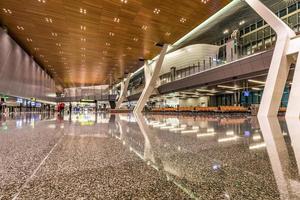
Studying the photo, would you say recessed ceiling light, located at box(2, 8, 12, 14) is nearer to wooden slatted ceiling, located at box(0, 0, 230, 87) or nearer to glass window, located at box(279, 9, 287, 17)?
wooden slatted ceiling, located at box(0, 0, 230, 87)

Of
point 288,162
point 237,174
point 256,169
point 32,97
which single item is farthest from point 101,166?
point 32,97

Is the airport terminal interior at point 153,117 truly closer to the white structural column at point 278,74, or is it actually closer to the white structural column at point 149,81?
the white structural column at point 278,74

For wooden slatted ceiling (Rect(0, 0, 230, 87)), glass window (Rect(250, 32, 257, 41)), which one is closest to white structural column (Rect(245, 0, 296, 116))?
wooden slatted ceiling (Rect(0, 0, 230, 87))

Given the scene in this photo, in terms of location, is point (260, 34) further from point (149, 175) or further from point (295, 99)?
point (149, 175)

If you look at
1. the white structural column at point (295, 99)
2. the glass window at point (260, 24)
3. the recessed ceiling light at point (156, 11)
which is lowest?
the white structural column at point (295, 99)

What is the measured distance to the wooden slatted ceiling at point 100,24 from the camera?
1345 cm

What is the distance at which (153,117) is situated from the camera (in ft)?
57.4

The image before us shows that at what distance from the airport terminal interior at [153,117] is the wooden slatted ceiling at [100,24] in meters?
0.13

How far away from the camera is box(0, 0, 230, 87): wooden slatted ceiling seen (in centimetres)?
1345

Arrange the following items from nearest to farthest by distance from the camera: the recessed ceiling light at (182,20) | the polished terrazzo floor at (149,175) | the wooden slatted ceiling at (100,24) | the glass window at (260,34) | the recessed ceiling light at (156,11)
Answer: the polished terrazzo floor at (149,175), the wooden slatted ceiling at (100,24), the recessed ceiling light at (156,11), the recessed ceiling light at (182,20), the glass window at (260,34)

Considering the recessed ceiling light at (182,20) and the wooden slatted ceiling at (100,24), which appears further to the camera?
the recessed ceiling light at (182,20)

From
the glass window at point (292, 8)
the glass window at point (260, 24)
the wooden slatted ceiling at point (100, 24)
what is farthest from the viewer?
the glass window at point (260, 24)

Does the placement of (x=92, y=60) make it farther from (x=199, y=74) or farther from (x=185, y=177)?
(x=185, y=177)

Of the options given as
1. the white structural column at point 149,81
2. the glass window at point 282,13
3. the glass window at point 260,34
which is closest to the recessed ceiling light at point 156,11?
the white structural column at point 149,81
